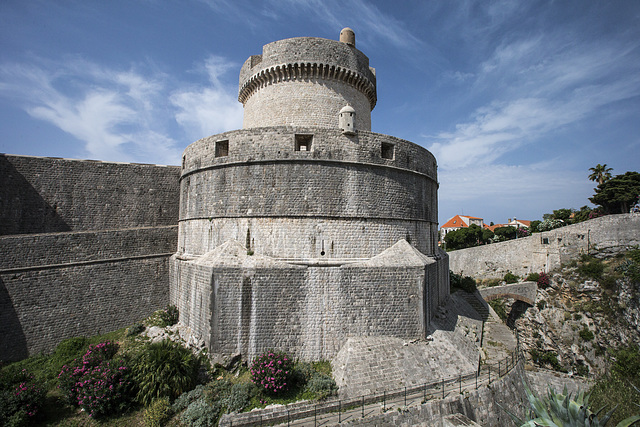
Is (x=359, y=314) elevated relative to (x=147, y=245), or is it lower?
lower

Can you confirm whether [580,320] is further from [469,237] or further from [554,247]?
[469,237]

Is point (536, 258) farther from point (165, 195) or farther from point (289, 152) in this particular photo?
point (165, 195)

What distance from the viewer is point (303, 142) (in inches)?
518

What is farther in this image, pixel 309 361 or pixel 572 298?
pixel 572 298

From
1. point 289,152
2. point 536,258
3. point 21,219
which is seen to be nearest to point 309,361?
point 289,152

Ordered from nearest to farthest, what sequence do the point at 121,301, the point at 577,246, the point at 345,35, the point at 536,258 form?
the point at 121,301, the point at 345,35, the point at 577,246, the point at 536,258

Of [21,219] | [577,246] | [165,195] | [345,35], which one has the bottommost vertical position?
[577,246]

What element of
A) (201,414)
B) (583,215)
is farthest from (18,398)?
(583,215)

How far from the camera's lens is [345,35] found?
16.6 metres

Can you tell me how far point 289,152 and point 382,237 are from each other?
5.25 m

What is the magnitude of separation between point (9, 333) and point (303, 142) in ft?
46.2

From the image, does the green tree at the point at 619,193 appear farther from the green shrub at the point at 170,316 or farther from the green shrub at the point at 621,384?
the green shrub at the point at 170,316

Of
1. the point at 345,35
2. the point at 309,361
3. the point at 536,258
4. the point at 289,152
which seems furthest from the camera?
the point at 536,258

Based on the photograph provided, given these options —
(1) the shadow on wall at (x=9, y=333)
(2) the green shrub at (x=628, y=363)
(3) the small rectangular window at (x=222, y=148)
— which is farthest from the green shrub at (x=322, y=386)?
(2) the green shrub at (x=628, y=363)
